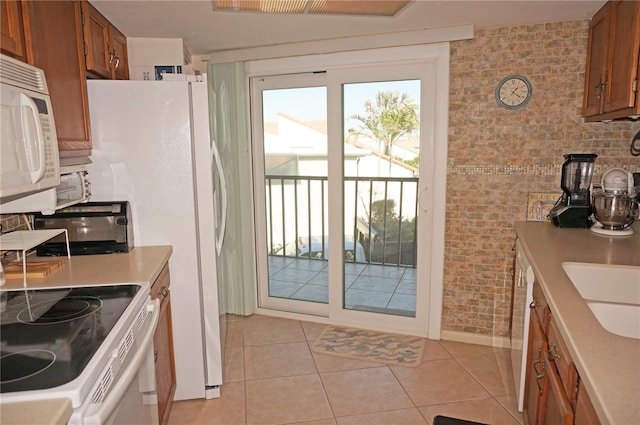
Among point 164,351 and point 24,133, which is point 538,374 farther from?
point 24,133

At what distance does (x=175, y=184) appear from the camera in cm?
241

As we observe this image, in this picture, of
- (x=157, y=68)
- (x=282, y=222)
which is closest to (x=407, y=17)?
(x=157, y=68)

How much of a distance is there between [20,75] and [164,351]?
1439mm

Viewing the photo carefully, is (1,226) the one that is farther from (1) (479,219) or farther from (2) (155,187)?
(1) (479,219)

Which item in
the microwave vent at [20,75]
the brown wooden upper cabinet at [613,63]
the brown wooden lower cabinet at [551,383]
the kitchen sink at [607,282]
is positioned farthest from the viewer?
the brown wooden upper cabinet at [613,63]

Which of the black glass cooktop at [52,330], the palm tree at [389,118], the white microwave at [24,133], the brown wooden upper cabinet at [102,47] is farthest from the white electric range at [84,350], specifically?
the palm tree at [389,118]

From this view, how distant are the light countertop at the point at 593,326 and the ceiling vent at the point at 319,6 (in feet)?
4.93

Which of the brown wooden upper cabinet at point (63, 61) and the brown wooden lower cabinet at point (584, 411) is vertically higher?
the brown wooden upper cabinet at point (63, 61)

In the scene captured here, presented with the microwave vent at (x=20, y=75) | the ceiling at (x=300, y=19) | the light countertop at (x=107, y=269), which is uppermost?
the ceiling at (x=300, y=19)

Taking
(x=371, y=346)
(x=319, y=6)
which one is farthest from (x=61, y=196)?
(x=371, y=346)

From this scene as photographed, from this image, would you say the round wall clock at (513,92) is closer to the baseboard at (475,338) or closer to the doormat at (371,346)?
the baseboard at (475,338)

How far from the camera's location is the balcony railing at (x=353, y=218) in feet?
11.2

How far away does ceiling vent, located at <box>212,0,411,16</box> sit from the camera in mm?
2381

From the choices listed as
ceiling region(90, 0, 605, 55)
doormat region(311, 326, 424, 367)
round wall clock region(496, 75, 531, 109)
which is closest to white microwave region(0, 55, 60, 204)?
ceiling region(90, 0, 605, 55)
